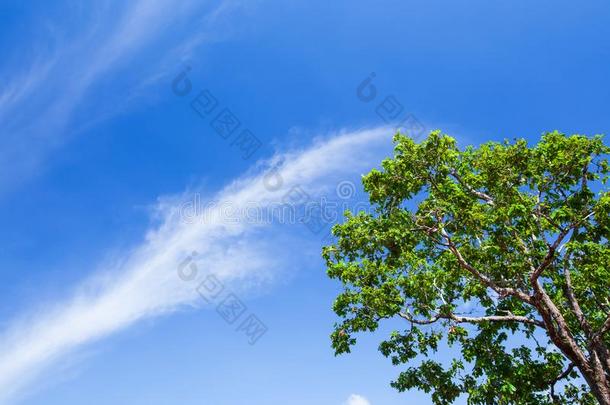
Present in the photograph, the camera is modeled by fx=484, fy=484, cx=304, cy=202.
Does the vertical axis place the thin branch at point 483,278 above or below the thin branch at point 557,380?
above

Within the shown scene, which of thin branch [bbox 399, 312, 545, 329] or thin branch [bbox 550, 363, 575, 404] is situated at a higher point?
thin branch [bbox 399, 312, 545, 329]

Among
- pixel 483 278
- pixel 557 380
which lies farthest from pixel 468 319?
pixel 557 380

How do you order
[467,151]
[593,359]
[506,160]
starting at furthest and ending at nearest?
[467,151], [506,160], [593,359]

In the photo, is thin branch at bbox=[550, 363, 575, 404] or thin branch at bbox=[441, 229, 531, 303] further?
thin branch at bbox=[550, 363, 575, 404]

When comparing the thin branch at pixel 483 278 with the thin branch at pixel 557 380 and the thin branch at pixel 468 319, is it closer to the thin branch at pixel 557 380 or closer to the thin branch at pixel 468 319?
the thin branch at pixel 468 319

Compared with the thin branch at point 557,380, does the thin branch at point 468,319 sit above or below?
above

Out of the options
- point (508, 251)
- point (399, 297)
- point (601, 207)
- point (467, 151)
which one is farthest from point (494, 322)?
point (467, 151)

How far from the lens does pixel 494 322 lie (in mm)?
16953

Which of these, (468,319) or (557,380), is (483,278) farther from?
(557,380)

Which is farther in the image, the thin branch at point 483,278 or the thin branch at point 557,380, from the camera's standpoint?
the thin branch at point 557,380

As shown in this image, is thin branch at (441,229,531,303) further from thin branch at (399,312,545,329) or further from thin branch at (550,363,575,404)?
thin branch at (550,363,575,404)

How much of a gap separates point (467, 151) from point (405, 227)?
4.57 meters

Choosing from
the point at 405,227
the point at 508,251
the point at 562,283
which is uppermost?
the point at 405,227

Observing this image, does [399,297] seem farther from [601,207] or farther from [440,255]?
[601,207]
